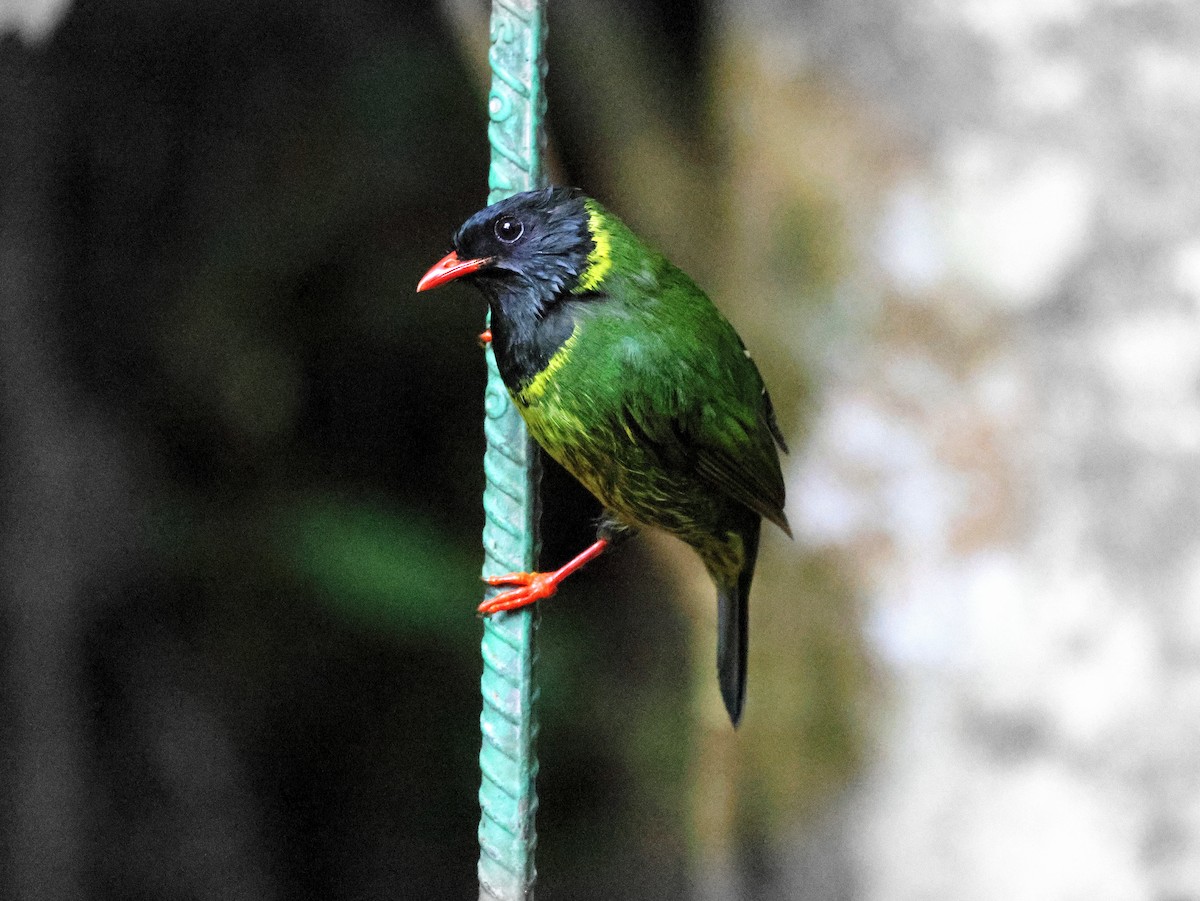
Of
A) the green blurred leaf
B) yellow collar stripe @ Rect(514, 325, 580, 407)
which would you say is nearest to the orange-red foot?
yellow collar stripe @ Rect(514, 325, 580, 407)

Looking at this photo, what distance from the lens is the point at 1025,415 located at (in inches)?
92.7

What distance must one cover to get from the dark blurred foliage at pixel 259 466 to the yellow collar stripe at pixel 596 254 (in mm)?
1088

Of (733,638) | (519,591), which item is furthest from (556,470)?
(519,591)

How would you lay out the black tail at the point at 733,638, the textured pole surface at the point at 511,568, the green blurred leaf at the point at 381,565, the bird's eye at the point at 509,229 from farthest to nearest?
the green blurred leaf at the point at 381,565, the black tail at the point at 733,638, the bird's eye at the point at 509,229, the textured pole surface at the point at 511,568

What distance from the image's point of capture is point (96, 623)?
2.30 metres

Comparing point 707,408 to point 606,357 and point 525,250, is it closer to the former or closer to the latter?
point 606,357

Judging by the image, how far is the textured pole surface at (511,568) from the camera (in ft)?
4.36

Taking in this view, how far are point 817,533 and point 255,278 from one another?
1.10 meters

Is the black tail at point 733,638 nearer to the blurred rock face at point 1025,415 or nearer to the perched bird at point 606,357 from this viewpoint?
the perched bird at point 606,357

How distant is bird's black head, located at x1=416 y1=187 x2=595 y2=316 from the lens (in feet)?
4.77

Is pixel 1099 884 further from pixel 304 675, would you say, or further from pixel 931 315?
pixel 304 675

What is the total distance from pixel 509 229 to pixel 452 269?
8 cm

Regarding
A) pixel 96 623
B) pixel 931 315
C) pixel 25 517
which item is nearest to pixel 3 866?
pixel 96 623

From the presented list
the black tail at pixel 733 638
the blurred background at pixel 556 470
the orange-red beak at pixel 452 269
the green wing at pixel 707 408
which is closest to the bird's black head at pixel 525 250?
the orange-red beak at pixel 452 269
